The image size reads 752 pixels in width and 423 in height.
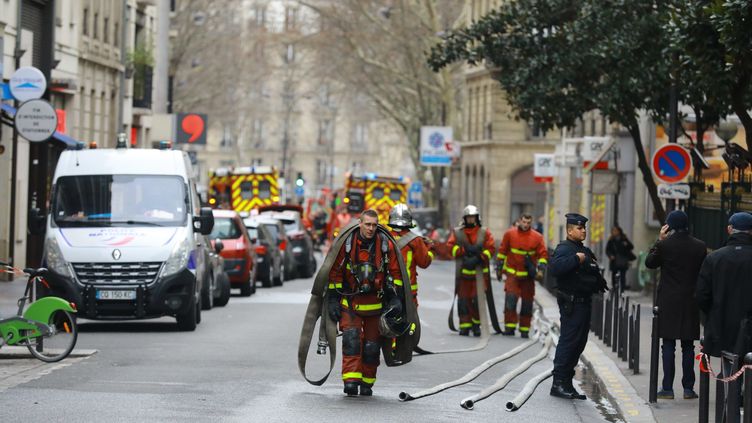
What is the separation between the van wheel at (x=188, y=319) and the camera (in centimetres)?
2245

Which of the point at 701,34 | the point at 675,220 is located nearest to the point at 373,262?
the point at 675,220

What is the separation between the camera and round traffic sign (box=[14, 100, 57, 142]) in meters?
27.2

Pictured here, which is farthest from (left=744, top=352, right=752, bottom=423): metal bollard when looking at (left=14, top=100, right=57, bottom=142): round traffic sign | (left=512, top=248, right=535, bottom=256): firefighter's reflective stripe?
(left=14, top=100, right=57, bottom=142): round traffic sign

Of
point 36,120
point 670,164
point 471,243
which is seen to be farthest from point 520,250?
point 36,120

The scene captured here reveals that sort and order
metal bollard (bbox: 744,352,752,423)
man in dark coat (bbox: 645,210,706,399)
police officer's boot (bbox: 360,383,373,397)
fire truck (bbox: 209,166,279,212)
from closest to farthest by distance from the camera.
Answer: metal bollard (bbox: 744,352,752,423)
police officer's boot (bbox: 360,383,373,397)
man in dark coat (bbox: 645,210,706,399)
fire truck (bbox: 209,166,279,212)

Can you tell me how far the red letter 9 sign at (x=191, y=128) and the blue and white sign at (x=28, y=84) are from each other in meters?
25.8

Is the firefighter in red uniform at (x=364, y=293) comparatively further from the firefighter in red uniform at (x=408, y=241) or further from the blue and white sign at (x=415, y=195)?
the blue and white sign at (x=415, y=195)

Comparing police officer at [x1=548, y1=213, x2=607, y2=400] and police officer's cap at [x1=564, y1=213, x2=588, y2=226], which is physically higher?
police officer's cap at [x1=564, y1=213, x2=588, y2=226]

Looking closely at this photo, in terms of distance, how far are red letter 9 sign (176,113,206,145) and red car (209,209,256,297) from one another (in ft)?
71.0

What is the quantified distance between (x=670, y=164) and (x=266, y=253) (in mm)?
13673

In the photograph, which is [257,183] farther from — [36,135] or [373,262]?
[373,262]

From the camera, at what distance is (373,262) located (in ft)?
49.5

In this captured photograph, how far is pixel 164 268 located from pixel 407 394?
772cm

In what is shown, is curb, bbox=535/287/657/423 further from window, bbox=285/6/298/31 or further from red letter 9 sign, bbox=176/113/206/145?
window, bbox=285/6/298/31
